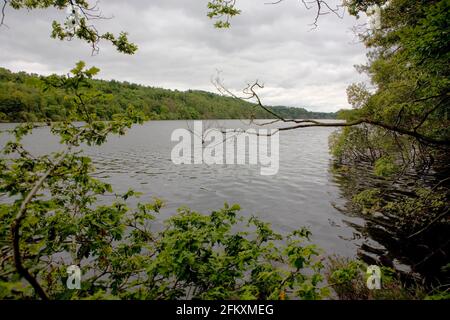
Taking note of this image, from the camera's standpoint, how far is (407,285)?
8562mm

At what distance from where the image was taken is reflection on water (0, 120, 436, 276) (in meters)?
13.1

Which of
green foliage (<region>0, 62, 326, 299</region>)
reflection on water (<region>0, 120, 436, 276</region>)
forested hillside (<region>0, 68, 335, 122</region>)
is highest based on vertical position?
forested hillside (<region>0, 68, 335, 122</region>)

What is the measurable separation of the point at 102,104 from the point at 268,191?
1741 cm

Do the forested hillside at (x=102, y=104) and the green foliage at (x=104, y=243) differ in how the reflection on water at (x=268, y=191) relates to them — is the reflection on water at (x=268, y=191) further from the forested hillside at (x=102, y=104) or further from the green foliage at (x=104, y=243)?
the green foliage at (x=104, y=243)

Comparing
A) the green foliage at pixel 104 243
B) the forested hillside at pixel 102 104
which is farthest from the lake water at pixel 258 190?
the green foliage at pixel 104 243

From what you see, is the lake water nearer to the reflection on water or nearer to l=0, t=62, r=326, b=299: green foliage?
the reflection on water

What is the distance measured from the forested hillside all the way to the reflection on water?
48.7 inches

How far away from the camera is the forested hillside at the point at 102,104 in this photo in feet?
14.5

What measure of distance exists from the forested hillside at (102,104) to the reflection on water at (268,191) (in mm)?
1236

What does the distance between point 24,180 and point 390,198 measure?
63.8ft

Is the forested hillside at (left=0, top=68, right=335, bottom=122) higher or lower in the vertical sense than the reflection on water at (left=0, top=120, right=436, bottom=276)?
higher

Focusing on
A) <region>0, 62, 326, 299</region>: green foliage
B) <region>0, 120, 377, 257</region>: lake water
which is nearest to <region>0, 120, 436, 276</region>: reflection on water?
<region>0, 120, 377, 257</region>: lake water

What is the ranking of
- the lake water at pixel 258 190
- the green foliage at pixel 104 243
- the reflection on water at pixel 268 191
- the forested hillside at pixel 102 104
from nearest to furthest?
the green foliage at pixel 104 243 < the forested hillside at pixel 102 104 < the reflection on water at pixel 268 191 < the lake water at pixel 258 190
